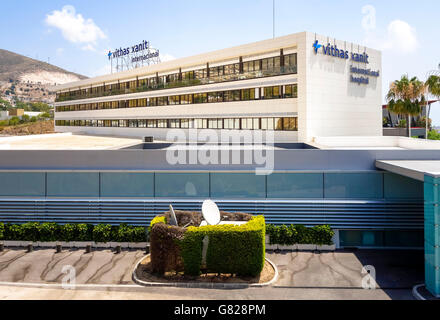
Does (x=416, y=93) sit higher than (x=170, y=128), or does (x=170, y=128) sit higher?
(x=416, y=93)

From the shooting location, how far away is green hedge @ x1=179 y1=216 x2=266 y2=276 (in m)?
15.7

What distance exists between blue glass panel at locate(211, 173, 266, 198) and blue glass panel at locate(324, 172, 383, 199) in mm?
3376

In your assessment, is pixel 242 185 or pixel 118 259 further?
pixel 242 185

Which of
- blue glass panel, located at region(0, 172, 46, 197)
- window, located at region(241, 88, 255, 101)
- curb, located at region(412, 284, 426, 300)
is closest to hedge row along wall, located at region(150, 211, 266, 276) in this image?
curb, located at region(412, 284, 426, 300)

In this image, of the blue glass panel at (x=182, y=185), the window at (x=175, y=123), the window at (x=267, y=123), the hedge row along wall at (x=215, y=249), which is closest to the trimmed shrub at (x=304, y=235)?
the hedge row along wall at (x=215, y=249)

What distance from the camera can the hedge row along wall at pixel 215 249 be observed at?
15.8 meters

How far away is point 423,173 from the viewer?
15078 mm

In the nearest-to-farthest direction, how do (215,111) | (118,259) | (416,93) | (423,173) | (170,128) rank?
(423,173) < (118,259) < (215,111) < (170,128) < (416,93)

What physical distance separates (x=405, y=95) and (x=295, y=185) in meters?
51.9

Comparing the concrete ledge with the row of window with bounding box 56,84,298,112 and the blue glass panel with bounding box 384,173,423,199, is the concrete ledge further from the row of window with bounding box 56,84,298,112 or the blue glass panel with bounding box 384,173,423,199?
the row of window with bounding box 56,84,298,112

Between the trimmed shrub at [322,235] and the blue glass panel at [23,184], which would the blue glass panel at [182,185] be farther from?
the blue glass panel at [23,184]

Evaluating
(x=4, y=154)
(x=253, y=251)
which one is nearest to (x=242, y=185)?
(x=253, y=251)

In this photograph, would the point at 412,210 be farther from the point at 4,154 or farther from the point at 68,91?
the point at 68,91
